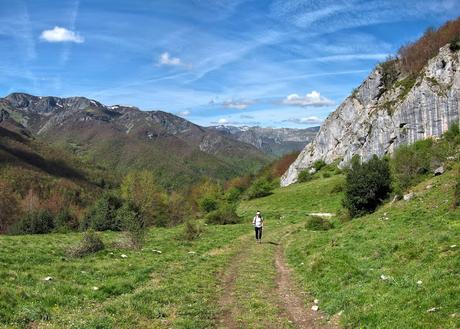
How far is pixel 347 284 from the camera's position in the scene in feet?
53.3

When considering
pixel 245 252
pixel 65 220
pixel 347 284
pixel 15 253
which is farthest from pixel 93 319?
pixel 65 220

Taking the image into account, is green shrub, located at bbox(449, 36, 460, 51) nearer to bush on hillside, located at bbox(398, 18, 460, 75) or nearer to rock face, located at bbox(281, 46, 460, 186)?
rock face, located at bbox(281, 46, 460, 186)

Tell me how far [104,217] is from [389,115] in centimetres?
5315

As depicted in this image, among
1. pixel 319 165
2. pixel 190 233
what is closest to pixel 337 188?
pixel 190 233

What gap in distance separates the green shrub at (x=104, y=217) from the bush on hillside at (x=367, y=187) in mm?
24804

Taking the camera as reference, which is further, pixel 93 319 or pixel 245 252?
pixel 245 252

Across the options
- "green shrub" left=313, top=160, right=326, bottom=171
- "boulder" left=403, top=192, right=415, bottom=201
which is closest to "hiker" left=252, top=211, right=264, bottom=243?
"boulder" left=403, top=192, right=415, bottom=201

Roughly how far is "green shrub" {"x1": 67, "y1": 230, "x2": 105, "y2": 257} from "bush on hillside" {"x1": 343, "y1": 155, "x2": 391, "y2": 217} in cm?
2155

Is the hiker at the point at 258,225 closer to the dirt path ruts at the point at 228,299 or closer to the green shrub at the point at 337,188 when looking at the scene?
the dirt path ruts at the point at 228,299

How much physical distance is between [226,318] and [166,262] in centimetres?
989

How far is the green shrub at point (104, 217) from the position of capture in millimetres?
46656

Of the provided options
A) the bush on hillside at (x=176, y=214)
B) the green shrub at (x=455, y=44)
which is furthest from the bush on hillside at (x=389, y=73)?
the bush on hillside at (x=176, y=214)

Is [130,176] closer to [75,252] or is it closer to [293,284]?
[75,252]

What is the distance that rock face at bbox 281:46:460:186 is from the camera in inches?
2510
